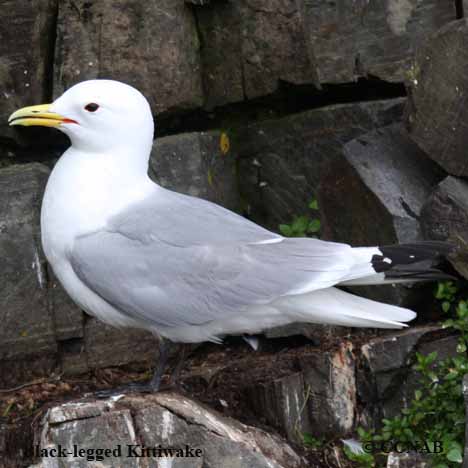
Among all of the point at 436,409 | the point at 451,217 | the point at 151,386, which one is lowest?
the point at 436,409

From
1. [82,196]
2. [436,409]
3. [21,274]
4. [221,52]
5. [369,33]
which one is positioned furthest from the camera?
[221,52]

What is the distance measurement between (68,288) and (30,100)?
1.33 metres

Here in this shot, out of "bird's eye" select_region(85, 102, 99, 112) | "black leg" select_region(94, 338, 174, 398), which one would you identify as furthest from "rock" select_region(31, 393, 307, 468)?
"bird's eye" select_region(85, 102, 99, 112)

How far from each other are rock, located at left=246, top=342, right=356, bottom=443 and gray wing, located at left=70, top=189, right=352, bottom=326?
0.68 m

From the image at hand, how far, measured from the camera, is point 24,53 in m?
4.93

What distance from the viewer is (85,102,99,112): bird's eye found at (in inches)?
160

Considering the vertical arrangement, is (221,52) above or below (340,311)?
above

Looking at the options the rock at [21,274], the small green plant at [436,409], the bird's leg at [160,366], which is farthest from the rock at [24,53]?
the small green plant at [436,409]

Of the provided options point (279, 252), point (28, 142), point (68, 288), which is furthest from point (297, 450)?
point (28, 142)

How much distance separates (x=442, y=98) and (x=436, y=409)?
4.26 feet

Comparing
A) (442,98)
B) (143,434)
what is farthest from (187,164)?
(143,434)

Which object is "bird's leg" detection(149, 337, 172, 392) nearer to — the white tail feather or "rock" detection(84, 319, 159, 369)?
the white tail feather

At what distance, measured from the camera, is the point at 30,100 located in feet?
16.3

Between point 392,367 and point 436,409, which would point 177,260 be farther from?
point 436,409
